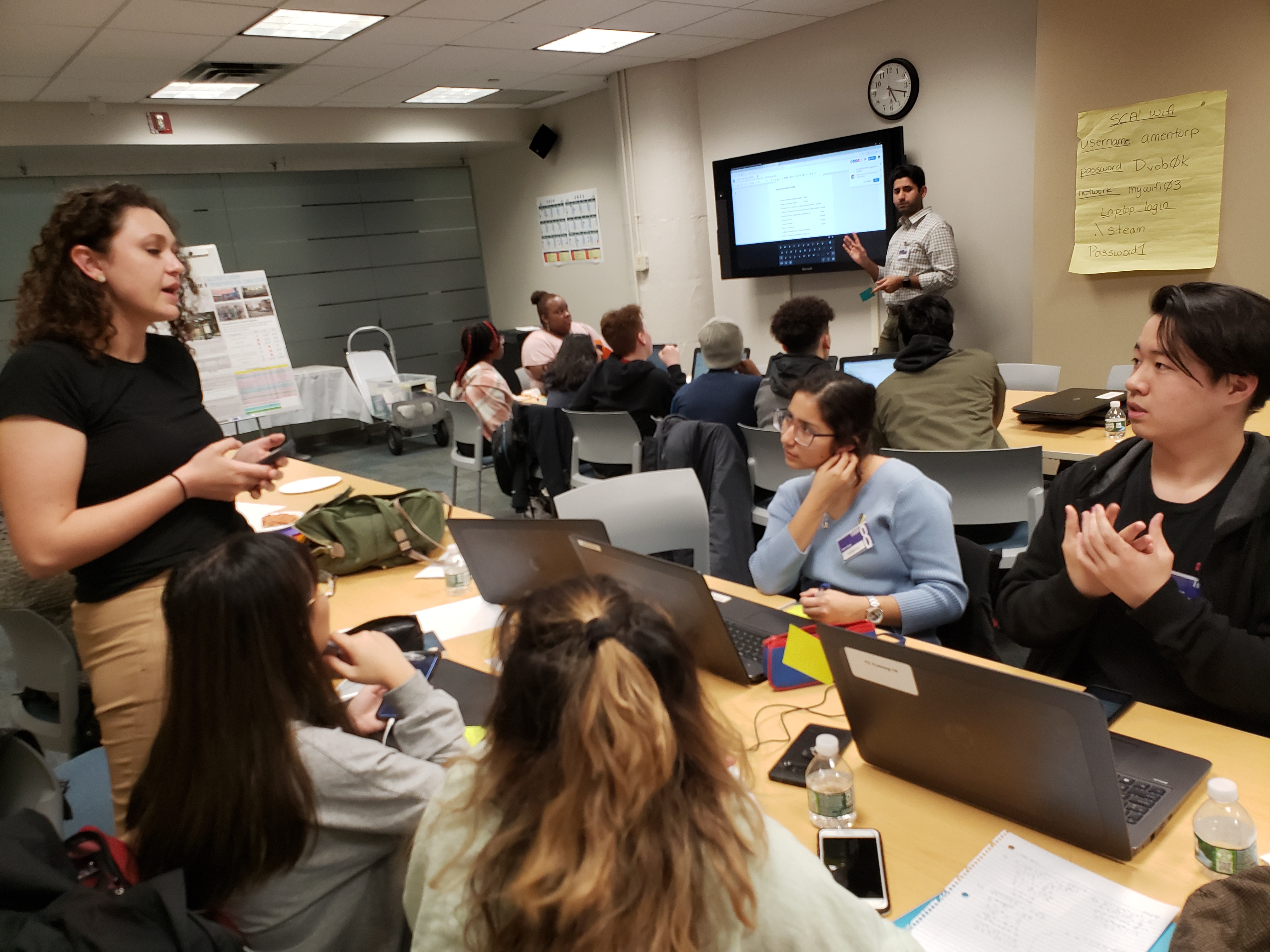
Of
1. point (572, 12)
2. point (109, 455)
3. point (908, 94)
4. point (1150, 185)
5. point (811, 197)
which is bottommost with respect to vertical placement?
point (109, 455)

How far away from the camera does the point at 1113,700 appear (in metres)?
1.44

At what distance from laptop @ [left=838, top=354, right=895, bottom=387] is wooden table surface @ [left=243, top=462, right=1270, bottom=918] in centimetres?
248

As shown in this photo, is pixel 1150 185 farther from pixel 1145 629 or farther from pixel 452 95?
pixel 452 95

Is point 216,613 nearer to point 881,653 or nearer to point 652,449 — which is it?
point 881,653

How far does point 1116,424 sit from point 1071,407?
0.72 feet

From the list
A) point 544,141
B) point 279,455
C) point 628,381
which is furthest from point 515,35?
point 279,455

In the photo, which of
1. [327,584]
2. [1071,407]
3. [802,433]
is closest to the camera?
[802,433]

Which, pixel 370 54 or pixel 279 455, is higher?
pixel 370 54

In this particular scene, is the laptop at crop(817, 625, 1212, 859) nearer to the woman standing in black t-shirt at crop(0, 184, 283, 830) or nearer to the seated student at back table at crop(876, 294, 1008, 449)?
the woman standing in black t-shirt at crop(0, 184, 283, 830)

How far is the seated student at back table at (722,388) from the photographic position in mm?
3805

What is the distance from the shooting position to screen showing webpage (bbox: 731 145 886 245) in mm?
5660

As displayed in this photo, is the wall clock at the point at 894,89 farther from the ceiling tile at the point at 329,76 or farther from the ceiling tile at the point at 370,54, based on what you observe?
the ceiling tile at the point at 329,76

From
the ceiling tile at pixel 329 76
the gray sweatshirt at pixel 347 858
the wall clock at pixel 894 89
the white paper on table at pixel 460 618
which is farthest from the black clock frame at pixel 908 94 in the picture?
the gray sweatshirt at pixel 347 858

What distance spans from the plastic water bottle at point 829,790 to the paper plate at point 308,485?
8.63 ft
